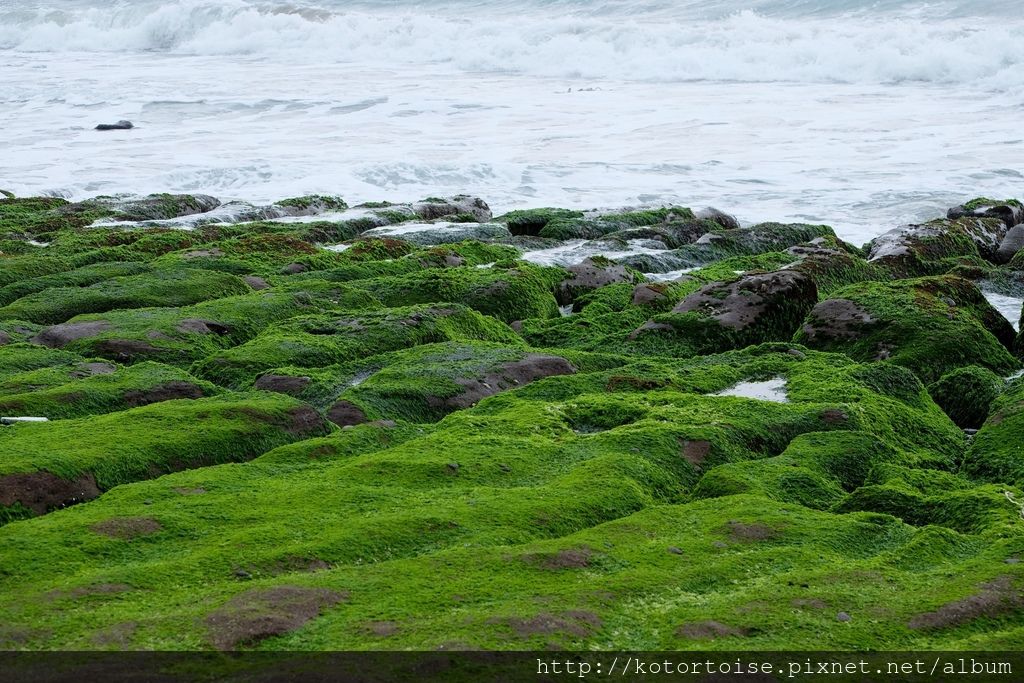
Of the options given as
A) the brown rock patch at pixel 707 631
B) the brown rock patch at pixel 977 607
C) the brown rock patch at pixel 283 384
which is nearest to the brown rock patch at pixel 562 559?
the brown rock patch at pixel 707 631

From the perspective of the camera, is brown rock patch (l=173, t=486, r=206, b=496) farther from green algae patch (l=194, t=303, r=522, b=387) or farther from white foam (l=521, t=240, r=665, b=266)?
white foam (l=521, t=240, r=665, b=266)

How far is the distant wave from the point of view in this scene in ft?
148

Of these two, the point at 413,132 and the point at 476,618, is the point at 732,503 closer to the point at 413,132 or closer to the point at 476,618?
the point at 476,618

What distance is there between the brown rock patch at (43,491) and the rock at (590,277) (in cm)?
911

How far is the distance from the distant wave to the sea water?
15cm

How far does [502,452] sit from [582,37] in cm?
4908

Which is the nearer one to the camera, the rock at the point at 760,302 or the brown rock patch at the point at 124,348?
the brown rock patch at the point at 124,348

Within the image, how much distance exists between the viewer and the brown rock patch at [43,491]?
676 cm

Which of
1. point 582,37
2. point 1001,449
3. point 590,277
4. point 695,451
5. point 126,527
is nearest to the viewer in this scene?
point 126,527

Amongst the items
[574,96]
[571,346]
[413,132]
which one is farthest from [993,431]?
[574,96]

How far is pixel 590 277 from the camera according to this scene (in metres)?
15.9

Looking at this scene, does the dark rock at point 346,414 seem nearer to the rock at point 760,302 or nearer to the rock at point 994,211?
the rock at point 760,302

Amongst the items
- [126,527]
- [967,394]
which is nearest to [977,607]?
[126,527]

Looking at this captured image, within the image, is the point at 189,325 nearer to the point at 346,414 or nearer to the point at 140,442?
the point at 346,414
